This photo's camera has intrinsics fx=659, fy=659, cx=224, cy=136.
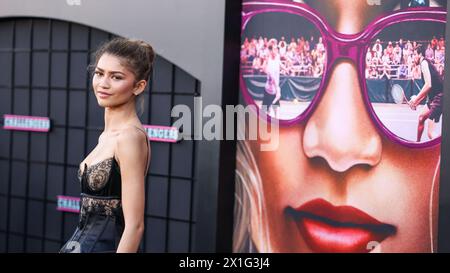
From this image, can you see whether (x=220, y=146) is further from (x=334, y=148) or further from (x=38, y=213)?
(x=38, y=213)

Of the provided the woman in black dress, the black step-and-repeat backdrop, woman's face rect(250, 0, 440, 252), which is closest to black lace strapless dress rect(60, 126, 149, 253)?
the woman in black dress

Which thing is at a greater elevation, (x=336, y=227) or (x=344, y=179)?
(x=344, y=179)

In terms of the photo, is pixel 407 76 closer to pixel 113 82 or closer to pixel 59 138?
pixel 113 82

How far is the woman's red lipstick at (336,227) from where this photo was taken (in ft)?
18.6

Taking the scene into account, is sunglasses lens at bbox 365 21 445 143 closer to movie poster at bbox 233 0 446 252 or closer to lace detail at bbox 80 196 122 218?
movie poster at bbox 233 0 446 252

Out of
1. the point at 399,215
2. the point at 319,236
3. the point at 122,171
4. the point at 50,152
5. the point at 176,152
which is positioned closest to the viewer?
the point at 122,171

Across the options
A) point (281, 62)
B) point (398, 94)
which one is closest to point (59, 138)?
point (281, 62)

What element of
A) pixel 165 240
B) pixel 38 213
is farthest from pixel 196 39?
pixel 38 213

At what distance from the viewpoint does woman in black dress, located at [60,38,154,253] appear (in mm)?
2744

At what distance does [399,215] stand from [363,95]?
3.50 feet

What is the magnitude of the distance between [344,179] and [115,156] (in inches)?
134

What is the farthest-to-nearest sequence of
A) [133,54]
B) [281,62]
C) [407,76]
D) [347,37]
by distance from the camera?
1. [281,62]
2. [347,37]
3. [407,76]
4. [133,54]

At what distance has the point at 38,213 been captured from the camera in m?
7.59

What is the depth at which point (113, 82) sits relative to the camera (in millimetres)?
2803
